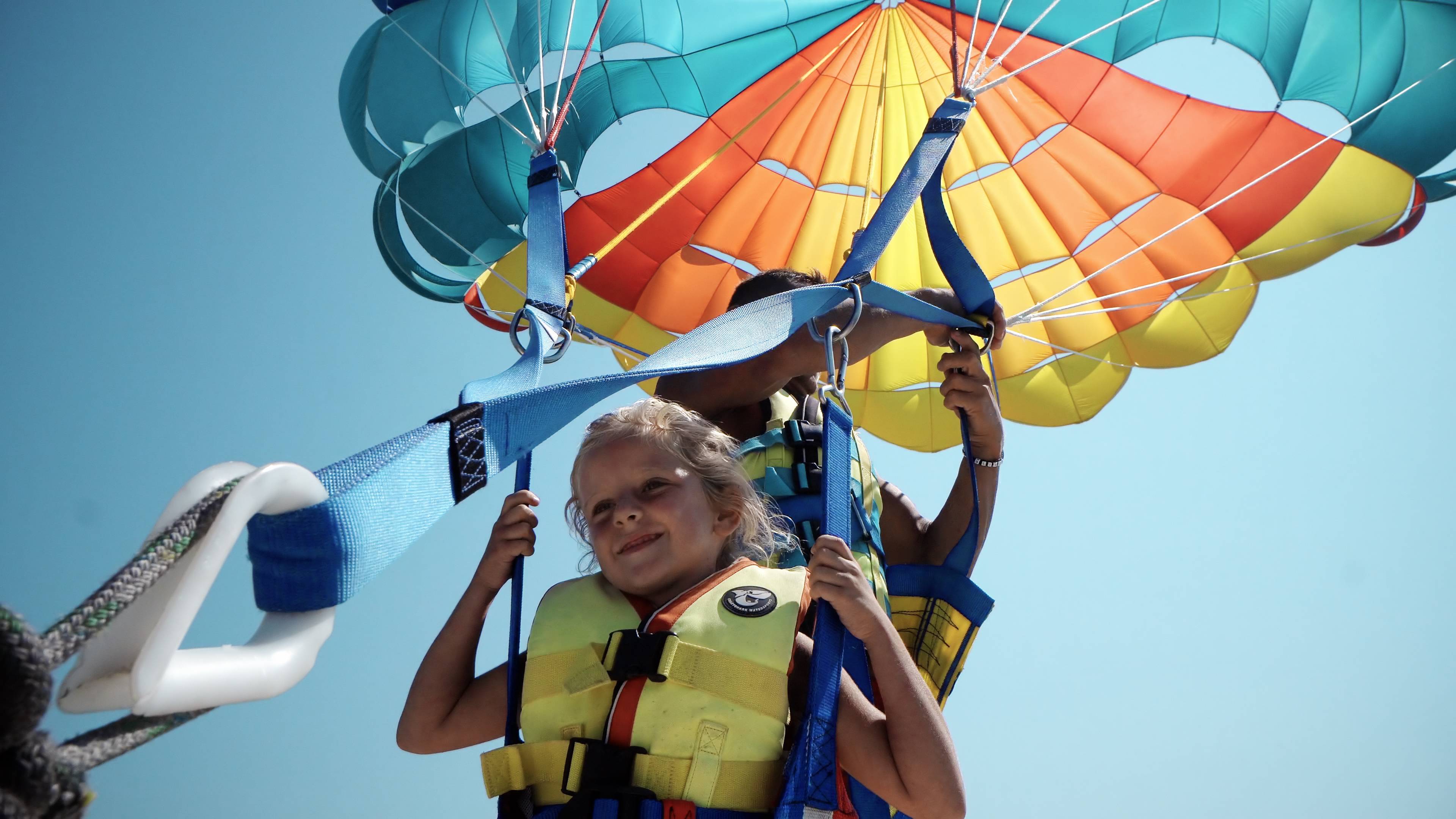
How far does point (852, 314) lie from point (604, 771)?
1.07 metres

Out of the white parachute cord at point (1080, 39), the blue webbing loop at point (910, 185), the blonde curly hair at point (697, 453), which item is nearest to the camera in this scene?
the blonde curly hair at point (697, 453)

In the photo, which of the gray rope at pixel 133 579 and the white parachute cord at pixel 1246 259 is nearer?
the gray rope at pixel 133 579

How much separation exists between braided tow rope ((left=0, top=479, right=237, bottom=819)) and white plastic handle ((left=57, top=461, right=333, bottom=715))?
0.8 inches

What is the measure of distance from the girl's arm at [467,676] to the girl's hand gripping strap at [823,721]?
0.59m

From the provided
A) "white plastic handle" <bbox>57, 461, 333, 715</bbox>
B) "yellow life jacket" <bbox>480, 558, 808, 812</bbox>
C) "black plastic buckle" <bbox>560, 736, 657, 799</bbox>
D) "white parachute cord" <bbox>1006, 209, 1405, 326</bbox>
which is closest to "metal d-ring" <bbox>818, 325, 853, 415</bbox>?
"yellow life jacket" <bbox>480, 558, 808, 812</bbox>

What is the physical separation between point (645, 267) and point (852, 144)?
1.07 m

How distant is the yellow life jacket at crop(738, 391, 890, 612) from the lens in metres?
2.51

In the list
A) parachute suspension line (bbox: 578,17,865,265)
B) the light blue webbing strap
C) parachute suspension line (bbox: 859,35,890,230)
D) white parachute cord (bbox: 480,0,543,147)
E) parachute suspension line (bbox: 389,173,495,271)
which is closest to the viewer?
the light blue webbing strap

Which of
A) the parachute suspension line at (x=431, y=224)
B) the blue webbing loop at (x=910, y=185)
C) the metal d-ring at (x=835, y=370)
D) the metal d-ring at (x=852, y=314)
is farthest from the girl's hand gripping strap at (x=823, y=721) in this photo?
the parachute suspension line at (x=431, y=224)

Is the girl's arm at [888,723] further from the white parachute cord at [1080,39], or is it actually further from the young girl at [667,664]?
the white parachute cord at [1080,39]

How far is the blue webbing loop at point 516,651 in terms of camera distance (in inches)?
75.3

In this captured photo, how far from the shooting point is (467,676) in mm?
2000

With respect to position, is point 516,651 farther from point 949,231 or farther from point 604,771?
point 949,231

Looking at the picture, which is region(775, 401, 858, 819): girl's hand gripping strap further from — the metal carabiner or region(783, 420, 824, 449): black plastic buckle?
region(783, 420, 824, 449): black plastic buckle
